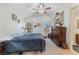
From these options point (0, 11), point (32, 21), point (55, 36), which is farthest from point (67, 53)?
point (0, 11)

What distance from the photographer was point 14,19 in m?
2.05

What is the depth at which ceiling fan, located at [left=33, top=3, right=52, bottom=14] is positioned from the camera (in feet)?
6.84

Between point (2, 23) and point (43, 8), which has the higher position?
point (43, 8)

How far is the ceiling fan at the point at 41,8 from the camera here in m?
2.08

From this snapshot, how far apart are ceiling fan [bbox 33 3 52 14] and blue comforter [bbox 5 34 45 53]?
0.33 meters

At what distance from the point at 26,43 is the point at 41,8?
518 millimetres

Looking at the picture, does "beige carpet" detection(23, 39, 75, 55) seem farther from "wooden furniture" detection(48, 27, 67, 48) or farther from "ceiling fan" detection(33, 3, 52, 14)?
"ceiling fan" detection(33, 3, 52, 14)

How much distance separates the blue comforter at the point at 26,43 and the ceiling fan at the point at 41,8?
326 mm

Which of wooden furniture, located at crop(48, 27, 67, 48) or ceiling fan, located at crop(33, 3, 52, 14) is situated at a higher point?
ceiling fan, located at crop(33, 3, 52, 14)

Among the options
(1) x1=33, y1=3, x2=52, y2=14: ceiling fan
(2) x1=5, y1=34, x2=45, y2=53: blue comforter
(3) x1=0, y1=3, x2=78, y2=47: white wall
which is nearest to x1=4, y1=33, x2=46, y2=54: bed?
(2) x1=5, y1=34, x2=45, y2=53: blue comforter

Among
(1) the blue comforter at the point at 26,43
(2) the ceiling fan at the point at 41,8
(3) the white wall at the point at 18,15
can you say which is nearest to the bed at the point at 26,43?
(1) the blue comforter at the point at 26,43
